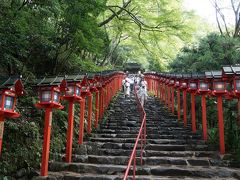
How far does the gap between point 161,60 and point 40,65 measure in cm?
983

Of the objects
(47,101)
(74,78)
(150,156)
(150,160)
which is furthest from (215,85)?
(47,101)

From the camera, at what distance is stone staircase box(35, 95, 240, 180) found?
6871 mm

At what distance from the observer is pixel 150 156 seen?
26.9 feet

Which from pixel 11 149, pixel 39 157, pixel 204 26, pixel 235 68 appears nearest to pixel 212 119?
pixel 235 68

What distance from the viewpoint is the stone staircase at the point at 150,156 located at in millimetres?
6871

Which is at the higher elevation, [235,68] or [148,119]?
[235,68]

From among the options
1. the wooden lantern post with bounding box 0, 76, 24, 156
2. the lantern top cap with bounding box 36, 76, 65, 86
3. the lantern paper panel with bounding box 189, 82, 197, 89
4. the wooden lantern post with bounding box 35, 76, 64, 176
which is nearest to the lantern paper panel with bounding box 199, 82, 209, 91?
the lantern paper panel with bounding box 189, 82, 197, 89

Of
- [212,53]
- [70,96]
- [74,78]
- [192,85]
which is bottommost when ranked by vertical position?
[70,96]

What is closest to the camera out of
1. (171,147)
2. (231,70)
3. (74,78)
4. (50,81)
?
(50,81)

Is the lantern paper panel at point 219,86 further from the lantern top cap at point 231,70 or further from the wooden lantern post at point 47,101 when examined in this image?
the wooden lantern post at point 47,101

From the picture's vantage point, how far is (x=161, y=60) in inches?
733

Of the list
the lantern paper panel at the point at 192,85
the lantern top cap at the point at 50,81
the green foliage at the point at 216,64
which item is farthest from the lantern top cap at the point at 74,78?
the green foliage at the point at 216,64

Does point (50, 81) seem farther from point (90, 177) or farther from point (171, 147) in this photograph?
point (171, 147)

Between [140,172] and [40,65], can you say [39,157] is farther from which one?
[40,65]
